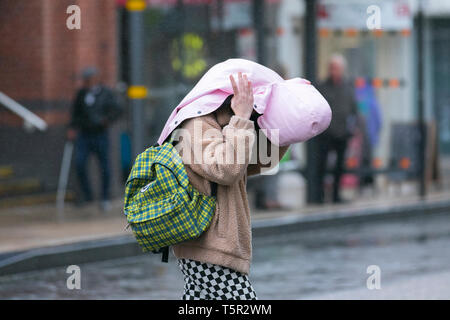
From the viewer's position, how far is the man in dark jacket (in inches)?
530

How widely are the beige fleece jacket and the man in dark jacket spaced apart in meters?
9.18

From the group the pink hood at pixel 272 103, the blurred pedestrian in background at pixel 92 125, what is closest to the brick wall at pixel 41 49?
the blurred pedestrian in background at pixel 92 125

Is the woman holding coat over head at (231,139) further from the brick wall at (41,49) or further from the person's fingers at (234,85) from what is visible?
the brick wall at (41,49)

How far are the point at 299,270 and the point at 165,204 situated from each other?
16.9ft

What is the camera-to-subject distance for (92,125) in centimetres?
1309

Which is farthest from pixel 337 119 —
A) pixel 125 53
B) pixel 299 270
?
pixel 299 270

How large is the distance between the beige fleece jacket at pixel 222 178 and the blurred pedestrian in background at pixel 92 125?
8654 millimetres

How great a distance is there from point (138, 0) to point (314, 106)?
670 cm

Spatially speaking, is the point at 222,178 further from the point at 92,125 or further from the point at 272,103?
the point at 92,125

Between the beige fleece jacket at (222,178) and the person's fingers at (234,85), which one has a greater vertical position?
the person's fingers at (234,85)

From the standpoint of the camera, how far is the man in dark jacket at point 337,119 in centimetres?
1346

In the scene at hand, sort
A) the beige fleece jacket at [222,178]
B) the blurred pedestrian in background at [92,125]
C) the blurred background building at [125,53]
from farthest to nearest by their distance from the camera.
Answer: the blurred background building at [125,53], the blurred pedestrian in background at [92,125], the beige fleece jacket at [222,178]

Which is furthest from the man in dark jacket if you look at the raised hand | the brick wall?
the raised hand

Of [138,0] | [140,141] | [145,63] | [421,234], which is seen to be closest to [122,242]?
[140,141]
